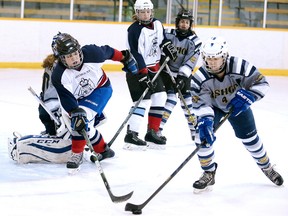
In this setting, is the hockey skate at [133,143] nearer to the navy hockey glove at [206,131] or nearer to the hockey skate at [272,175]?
the hockey skate at [272,175]

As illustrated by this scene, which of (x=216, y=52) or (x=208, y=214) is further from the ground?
(x=216, y=52)

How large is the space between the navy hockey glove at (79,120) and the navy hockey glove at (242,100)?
775mm

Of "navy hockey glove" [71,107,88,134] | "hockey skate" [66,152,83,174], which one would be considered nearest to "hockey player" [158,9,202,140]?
"hockey skate" [66,152,83,174]

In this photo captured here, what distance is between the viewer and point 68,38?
3.95 m

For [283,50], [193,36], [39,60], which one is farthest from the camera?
[283,50]

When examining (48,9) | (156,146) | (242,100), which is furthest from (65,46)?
(48,9)

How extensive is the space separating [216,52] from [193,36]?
1651 millimetres

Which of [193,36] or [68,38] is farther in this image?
[193,36]

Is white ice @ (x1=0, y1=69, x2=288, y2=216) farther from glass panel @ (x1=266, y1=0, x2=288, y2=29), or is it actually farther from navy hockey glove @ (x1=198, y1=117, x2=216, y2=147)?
glass panel @ (x1=266, y1=0, x2=288, y2=29)

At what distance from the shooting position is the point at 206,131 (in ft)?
11.7

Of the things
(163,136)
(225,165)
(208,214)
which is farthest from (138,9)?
(208,214)

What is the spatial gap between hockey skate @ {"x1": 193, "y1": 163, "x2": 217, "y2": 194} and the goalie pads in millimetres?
872

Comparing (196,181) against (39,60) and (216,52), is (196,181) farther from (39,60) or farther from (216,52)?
(39,60)

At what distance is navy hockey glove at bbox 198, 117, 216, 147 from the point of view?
3559 millimetres
